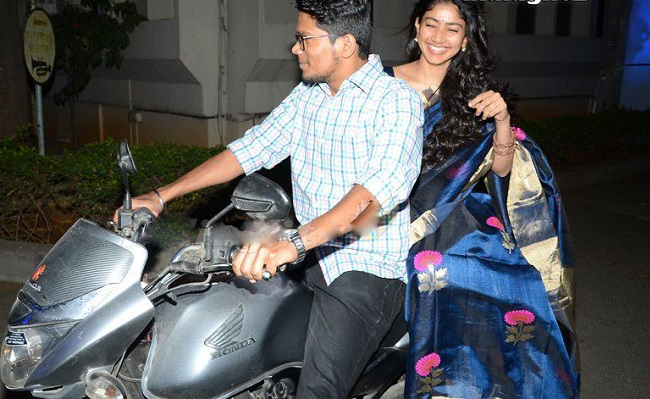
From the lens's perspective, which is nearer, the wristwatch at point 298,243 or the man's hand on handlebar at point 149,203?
the wristwatch at point 298,243

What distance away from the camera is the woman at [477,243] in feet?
8.77

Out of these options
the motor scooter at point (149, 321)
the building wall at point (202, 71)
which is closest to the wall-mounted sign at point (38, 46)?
the building wall at point (202, 71)

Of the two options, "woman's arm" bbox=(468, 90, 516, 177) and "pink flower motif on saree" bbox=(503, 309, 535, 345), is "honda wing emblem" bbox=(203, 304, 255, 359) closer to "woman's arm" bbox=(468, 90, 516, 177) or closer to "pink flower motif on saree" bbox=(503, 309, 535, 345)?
"pink flower motif on saree" bbox=(503, 309, 535, 345)

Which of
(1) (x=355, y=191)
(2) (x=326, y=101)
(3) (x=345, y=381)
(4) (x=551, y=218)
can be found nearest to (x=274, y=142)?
(2) (x=326, y=101)

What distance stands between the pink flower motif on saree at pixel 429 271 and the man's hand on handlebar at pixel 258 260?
79 cm

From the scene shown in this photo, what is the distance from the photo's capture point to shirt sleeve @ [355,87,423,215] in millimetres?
2264

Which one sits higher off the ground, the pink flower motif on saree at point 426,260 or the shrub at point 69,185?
the pink flower motif on saree at point 426,260

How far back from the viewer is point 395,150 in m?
2.30

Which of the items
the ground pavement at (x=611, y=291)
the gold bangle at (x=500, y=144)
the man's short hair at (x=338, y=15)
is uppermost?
the man's short hair at (x=338, y=15)

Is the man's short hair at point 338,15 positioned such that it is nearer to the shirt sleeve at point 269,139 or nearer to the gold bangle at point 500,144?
the shirt sleeve at point 269,139

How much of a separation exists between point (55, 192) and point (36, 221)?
30 cm

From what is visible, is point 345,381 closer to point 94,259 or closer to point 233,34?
point 94,259

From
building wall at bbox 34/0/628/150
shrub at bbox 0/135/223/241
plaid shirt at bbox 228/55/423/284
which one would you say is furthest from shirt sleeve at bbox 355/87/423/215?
building wall at bbox 34/0/628/150

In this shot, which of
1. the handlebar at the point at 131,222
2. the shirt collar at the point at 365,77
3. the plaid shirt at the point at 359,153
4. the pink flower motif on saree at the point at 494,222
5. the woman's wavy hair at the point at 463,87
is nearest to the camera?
the handlebar at the point at 131,222
